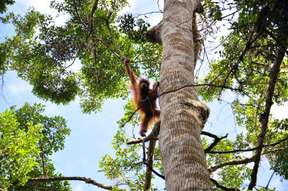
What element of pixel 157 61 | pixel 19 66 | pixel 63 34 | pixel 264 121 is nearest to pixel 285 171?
pixel 264 121

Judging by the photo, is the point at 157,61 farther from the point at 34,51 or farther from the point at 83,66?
the point at 34,51

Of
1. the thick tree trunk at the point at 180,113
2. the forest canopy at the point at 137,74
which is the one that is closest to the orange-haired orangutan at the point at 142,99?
the forest canopy at the point at 137,74

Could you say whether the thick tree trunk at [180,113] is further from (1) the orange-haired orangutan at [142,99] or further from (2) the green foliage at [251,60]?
(1) the orange-haired orangutan at [142,99]

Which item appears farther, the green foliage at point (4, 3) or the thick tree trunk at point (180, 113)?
the green foliage at point (4, 3)

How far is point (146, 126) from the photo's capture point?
368 inches

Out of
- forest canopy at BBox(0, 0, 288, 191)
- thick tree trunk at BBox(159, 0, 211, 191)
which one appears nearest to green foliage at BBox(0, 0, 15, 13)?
forest canopy at BBox(0, 0, 288, 191)

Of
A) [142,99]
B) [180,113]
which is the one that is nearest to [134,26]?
[142,99]

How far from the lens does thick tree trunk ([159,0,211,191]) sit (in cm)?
307

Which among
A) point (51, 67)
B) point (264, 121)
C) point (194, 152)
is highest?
point (51, 67)

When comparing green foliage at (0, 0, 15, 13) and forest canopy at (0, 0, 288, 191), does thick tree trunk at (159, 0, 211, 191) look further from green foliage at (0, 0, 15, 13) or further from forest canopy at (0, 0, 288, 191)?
green foliage at (0, 0, 15, 13)

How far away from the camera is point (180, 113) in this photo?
360 cm

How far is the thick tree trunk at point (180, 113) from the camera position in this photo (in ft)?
10.1

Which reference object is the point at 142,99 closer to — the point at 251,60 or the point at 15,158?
the point at 15,158

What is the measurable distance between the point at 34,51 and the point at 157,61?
2.68 m
